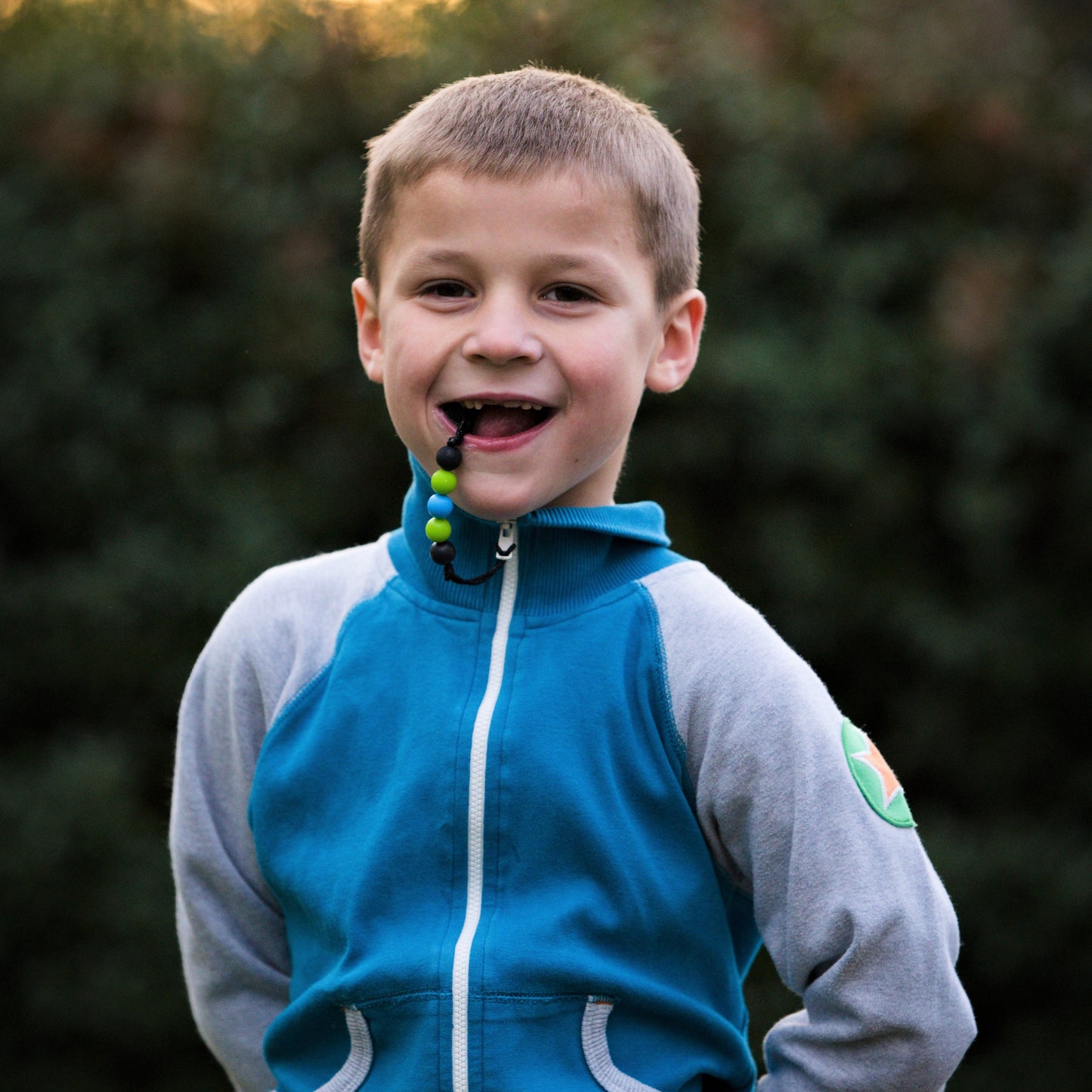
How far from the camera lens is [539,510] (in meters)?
1.91

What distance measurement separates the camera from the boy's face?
183 centimetres

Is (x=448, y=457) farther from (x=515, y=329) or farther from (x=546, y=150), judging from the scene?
(x=546, y=150)

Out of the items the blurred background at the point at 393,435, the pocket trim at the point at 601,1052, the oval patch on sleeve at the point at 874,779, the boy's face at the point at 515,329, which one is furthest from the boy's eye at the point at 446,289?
the blurred background at the point at 393,435

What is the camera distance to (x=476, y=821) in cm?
181

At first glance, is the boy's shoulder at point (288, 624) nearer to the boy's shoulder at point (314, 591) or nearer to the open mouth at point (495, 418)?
the boy's shoulder at point (314, 591)

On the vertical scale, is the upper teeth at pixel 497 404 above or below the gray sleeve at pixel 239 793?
above

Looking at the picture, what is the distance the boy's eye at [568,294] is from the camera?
1.86 meters

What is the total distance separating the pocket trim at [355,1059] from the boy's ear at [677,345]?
0.93m

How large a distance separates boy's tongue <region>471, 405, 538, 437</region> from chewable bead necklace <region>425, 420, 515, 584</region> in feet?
0.09

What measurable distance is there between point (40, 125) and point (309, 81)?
79 centimetres

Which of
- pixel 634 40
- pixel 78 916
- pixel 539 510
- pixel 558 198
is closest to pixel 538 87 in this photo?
pixel 558 198

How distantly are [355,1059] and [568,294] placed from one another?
3.34 feet

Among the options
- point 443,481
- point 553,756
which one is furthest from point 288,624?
point 553,756

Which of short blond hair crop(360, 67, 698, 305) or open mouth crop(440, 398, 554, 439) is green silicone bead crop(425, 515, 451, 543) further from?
short blond hair crop(360, 67, 698, 305)
